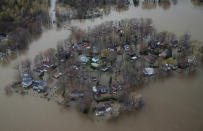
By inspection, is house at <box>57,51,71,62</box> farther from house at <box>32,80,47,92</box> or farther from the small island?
house at <box>32,80,47,92</box>

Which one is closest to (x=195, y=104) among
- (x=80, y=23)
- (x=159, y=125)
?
(x=159, y=125)

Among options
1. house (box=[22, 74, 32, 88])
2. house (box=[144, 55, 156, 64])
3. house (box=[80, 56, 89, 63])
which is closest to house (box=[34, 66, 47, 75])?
house (box=[22, 74, 32, 88])

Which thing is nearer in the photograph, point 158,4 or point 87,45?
point 87,45

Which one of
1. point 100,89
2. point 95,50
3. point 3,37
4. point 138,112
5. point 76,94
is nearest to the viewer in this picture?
point 138,112

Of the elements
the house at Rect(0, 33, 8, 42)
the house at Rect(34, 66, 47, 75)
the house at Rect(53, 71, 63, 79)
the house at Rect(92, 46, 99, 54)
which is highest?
the house at Rect(0, 33, 8, 42)

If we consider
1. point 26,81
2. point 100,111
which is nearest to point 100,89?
point 100,111

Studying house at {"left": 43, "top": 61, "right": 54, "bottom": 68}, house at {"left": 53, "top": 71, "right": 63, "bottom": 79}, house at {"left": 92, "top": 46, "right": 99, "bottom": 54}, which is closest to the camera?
house at {"left": 53, "top": 71, "right": 63, "bottom": 79}

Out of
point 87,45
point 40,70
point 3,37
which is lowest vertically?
point 40,70

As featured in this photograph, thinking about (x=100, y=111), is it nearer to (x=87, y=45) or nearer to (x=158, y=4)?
(x=87, y=45)
